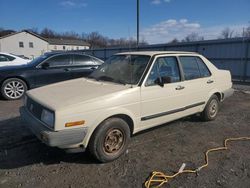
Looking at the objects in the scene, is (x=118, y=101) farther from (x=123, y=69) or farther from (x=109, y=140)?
(x=123, y=69)

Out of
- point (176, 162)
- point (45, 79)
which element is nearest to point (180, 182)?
point (176, 162)

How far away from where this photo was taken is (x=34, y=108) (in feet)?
12.1

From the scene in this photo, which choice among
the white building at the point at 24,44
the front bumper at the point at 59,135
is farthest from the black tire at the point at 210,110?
the white building at the point at 24,44

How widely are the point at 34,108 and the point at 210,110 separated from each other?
3.85 metres

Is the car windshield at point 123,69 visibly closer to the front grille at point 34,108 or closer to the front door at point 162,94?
the front door at point 162,94

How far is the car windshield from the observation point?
4113 mm

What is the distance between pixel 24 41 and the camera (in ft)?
190

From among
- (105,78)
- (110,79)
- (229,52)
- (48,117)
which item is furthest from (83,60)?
(229,52)

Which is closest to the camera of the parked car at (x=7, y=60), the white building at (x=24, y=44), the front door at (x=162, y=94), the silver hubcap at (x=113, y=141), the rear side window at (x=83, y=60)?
the silver hubcap at (x=113, y=141)

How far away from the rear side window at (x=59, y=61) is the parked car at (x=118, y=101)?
4.10 meters

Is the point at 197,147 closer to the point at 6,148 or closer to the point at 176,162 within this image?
the point at 176,162

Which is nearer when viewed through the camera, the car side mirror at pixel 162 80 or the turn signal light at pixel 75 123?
the turn signal light at pixel 75 123

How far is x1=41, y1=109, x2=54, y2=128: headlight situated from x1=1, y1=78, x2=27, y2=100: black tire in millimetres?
4996

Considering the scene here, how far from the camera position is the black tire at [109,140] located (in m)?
3.45
